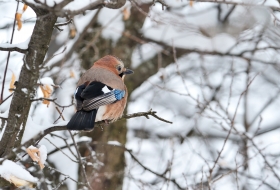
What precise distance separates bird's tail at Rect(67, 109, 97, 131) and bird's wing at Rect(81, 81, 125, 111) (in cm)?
7

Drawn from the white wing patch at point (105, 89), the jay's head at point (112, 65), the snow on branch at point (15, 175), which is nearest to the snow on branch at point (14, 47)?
the snow on branch at point (15, 175)

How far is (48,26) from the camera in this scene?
3.53 m

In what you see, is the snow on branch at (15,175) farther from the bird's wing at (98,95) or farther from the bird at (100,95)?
the bird's wing at (98,95)

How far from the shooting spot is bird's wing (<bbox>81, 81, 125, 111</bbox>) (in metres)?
4.62

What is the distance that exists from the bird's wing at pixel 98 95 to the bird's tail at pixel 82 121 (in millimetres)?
75

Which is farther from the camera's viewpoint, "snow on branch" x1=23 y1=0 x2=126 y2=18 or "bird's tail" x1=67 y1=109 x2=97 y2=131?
"bird's tail" x1=67 y1=109 x2=97 y2=131

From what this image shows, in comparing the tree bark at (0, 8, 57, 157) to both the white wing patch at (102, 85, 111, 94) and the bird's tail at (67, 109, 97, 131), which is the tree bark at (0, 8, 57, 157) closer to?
the bird's tail at (67, 109, 97, 131)

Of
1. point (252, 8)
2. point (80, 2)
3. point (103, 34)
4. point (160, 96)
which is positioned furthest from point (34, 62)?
point (160, 96)

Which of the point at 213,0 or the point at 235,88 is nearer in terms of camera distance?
the point at 213,0

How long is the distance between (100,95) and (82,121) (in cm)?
65

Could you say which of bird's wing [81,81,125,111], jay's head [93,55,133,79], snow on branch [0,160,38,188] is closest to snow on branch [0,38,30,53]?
snow on branch [0,160,38,188]

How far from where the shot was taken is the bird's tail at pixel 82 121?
3.91 metres

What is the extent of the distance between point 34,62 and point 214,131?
24.4 feet

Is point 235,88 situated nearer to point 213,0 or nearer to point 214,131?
point 214,131
